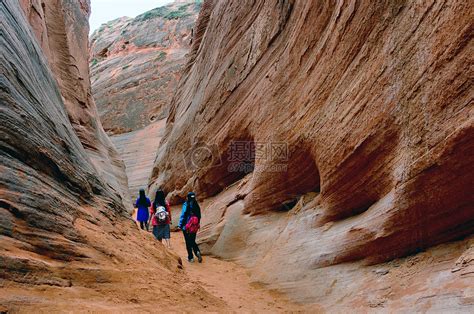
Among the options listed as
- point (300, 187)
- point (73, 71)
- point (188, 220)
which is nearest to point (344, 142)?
point (300, 187)

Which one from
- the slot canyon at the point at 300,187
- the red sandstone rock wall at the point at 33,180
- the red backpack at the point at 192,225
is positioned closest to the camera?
the red sandstone rock wall at the point at 33,180

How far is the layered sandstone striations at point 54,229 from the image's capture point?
3.57 meters

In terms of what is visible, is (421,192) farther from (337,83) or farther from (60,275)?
(60,275)

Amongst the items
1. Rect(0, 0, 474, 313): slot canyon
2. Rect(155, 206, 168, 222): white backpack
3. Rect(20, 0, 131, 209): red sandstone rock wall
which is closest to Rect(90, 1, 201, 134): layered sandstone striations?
Rect(20, 0, 131, 209): red sandstone rock wall

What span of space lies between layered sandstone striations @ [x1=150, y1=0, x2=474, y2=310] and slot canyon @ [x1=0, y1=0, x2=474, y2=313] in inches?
1.0

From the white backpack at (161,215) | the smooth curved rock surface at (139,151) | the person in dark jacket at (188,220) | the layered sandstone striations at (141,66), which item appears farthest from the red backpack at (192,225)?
the layered sandstone striations at (141,66)

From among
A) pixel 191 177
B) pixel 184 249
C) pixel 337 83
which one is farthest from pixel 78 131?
pixel 337 83

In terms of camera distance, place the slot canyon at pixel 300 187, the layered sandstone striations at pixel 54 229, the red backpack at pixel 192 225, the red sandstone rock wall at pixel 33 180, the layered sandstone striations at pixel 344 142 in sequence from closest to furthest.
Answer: the layered sandstone striations at pixel 54 229 → the red sandstone rock wall at pixel 33 180 → the slot canyon at pixel 300 187 → the layered sandstone striations at pixel 344 142 → the red backpack at pixel 192 225

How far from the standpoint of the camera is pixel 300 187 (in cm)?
881

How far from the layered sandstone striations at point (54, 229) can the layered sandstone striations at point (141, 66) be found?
2716 cm

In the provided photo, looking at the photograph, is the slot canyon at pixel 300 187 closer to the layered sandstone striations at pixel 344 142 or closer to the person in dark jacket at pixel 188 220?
the layered sandstone striations at pixel 344 142

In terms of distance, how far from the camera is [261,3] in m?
12.2

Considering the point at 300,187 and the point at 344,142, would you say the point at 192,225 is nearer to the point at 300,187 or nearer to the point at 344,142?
the point at 300,187

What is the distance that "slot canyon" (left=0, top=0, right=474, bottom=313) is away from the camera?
4.23m
